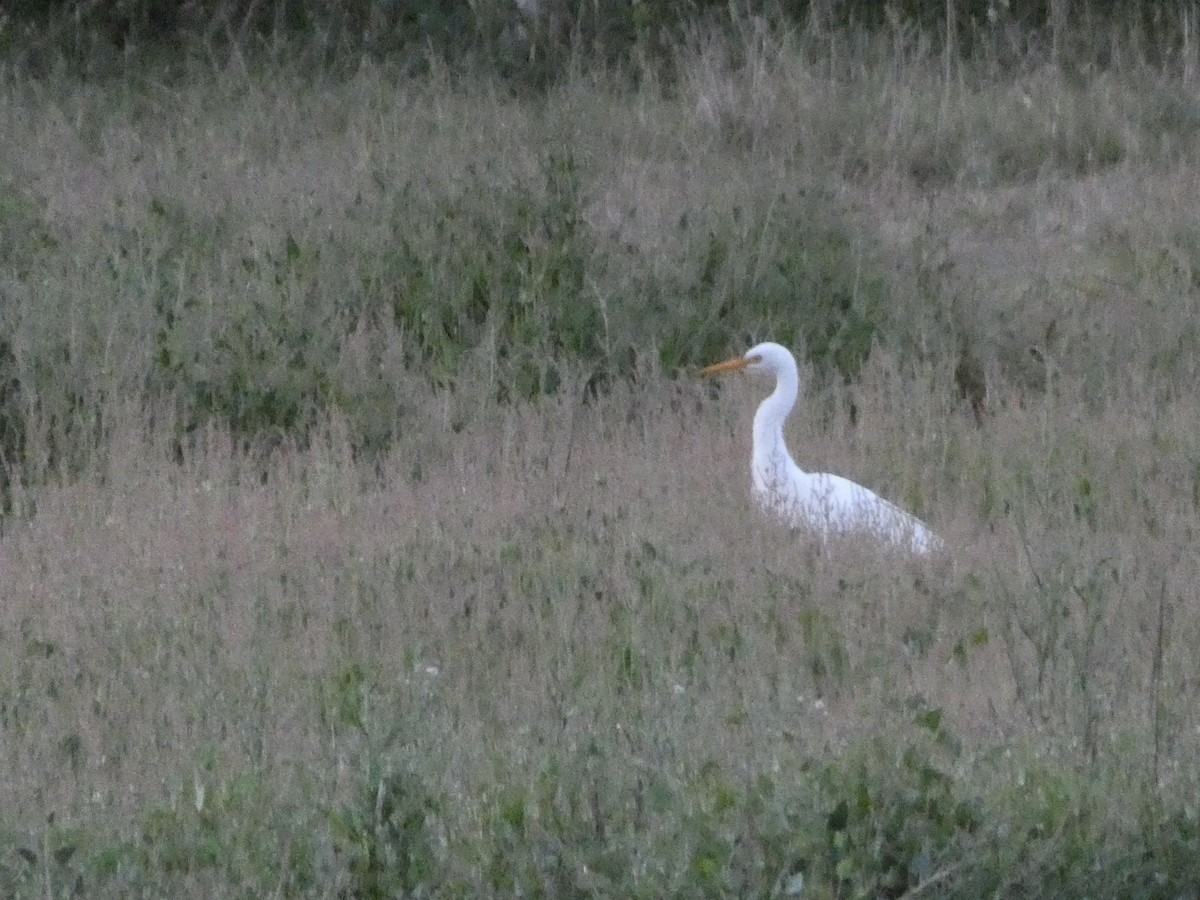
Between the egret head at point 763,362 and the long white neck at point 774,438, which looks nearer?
the long white neck at point 774,438

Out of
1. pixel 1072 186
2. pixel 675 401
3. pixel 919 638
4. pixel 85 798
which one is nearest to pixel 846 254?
pixel 675 401

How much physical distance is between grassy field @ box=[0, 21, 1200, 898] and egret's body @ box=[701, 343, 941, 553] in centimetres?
15

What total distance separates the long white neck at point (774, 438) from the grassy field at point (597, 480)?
150 millimetres

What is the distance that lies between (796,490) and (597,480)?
0.64 metres

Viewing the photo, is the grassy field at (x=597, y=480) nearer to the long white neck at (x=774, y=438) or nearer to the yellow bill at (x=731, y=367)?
the long white neck at (x=774, y=438)

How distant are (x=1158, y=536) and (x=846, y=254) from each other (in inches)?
111

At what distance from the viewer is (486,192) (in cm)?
880

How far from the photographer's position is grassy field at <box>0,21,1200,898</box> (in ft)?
13.1

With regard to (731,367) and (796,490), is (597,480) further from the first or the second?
(731,367)

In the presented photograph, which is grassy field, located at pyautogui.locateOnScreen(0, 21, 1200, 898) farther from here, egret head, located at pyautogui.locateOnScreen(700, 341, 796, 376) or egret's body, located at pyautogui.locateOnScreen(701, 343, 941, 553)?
egret head, located at pyautogui.locateOnScreen(700, 341, 796, 376)

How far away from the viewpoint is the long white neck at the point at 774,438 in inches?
270

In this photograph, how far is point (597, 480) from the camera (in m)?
6.81

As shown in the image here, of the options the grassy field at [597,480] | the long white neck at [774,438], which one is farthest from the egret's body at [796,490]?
the grassy field at [597,480]

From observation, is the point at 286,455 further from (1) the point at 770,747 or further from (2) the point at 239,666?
(1) the point at 770,747
